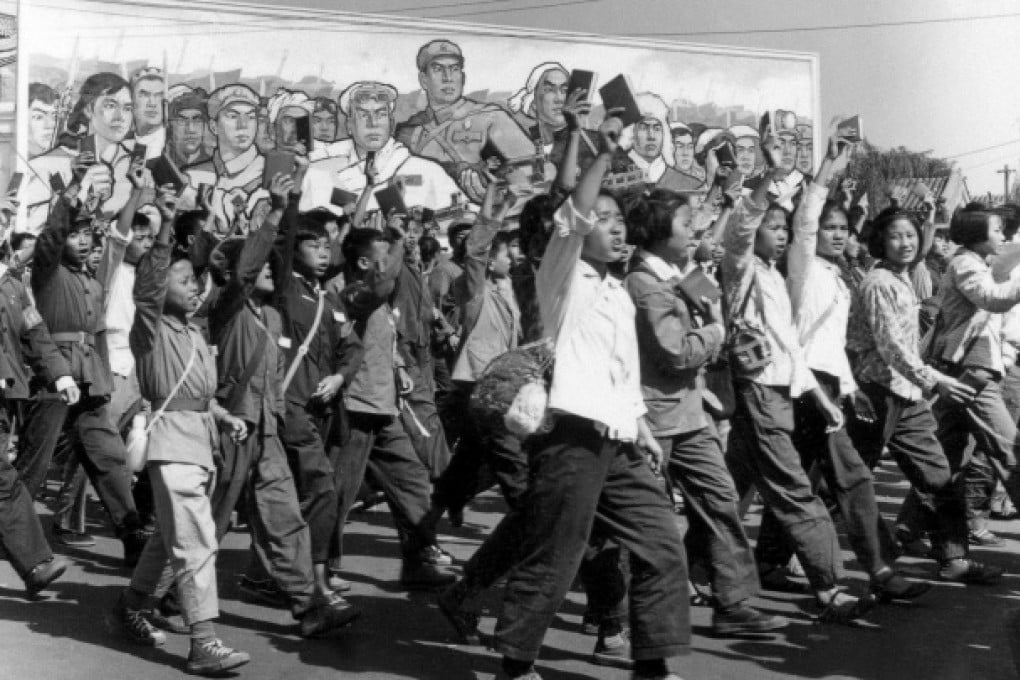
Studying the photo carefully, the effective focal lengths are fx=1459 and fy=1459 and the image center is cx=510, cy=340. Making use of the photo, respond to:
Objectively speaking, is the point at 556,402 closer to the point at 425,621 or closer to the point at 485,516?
the point at 425,621

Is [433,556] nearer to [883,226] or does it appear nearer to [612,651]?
[612,651]

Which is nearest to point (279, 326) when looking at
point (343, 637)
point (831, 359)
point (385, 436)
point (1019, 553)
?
point (385, 436)

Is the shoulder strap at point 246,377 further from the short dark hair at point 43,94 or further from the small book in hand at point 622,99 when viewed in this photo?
the short dark hair at point 43,94

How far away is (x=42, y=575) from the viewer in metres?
6.88

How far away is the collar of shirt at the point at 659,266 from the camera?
19.4 feet

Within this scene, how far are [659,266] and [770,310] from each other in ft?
3.29

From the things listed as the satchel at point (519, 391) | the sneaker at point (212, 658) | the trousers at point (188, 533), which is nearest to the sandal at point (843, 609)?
the satchel at point (519, 391)

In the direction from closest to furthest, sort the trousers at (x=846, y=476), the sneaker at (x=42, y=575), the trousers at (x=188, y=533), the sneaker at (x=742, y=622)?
the trousers at (x=188, y=533) < the sneaker at (x=742, y=622) < the trousers at (x=846, y=476) < the sneaker at (x=42, y=575)

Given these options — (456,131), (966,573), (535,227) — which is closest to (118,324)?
(535,227)

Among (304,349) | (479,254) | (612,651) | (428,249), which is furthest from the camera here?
(428,249)

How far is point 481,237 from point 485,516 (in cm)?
276

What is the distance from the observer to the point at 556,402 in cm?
516

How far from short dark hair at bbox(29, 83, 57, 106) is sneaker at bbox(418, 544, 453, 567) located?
1649 centimetres

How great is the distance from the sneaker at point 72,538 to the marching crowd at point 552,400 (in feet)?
0.09
